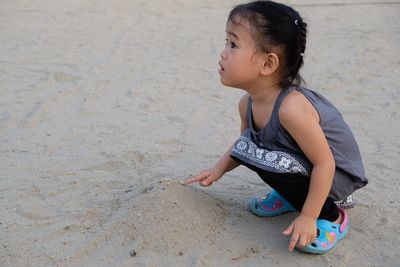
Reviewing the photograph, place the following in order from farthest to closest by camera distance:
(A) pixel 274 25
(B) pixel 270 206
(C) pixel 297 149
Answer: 1. (B) pixel 270 206
2. (C) pixel 297 149
3. (A) pixel 274 25

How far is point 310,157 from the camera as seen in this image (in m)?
2.36

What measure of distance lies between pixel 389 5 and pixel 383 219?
6.23 m

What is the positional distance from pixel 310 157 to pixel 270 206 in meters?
0.49

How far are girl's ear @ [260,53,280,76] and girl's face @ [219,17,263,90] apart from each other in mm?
18

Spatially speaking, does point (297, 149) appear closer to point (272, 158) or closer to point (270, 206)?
point (272, 158)

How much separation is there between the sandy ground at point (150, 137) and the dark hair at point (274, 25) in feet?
2.69

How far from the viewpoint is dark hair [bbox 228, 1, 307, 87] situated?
2.32 m

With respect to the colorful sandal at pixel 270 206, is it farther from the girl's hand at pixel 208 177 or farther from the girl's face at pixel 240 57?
the girl's face at pixel 240 57

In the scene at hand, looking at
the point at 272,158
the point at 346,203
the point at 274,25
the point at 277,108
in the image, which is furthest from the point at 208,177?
the point at 274,25

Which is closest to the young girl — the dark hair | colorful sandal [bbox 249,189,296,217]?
the dark hair

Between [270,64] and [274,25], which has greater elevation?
[274,25]

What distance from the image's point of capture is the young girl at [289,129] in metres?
2.33

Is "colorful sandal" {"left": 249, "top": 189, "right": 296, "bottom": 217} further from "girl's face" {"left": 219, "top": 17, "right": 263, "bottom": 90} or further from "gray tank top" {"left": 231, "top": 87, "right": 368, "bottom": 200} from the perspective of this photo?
"girl's face" {"left": 219, "top": 17, "right": 263, "bottom": 90}

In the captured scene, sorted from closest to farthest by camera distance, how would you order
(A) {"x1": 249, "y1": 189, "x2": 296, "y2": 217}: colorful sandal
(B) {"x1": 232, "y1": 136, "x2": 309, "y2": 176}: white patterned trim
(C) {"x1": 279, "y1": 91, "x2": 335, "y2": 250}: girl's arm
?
(C) {"x1": 279, "y1": 91, "x2": 335, "y2": 250}: girl's arm < (B) {"x1": 232, "y1": 136, "x2": 309, "y2": 176}: white patterned trim < (A) {"x1": 249, "y1": 189, "x2": 296, "y2": 217}: colorful sandal
